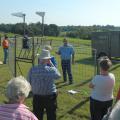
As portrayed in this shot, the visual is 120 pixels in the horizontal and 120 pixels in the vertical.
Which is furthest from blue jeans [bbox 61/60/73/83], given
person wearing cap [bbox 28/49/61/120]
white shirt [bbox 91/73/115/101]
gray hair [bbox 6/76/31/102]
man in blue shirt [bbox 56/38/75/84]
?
gray hair [bbox 6/76/31/102]

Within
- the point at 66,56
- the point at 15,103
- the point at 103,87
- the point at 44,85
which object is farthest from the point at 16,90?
the point at 66,56

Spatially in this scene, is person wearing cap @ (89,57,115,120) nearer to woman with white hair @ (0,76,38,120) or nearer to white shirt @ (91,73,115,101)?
white shirt @ (91,73,115,101)

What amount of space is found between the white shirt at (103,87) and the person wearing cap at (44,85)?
0.81m

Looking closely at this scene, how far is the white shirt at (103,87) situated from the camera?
23.0 feet

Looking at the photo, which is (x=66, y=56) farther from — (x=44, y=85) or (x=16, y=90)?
(x=16, y=90)

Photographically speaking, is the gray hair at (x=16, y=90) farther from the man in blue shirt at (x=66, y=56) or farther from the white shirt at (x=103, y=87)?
the man in blue shirt at (x=66, y=56)

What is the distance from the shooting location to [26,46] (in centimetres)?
2442

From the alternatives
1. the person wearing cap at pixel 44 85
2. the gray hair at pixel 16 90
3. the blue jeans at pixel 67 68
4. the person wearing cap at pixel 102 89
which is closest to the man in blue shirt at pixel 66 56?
the blue jeans at pixel 67 68

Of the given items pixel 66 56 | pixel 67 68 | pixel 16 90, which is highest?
pixel 16 90

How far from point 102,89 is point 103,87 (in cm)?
5

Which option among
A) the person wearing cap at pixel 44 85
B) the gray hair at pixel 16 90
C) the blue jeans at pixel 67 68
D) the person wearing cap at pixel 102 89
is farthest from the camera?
the blue jeans at pixel 67 68

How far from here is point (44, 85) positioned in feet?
24.7

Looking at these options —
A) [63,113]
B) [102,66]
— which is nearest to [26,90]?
[102,66]

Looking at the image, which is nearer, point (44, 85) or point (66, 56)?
point (44, 85)
